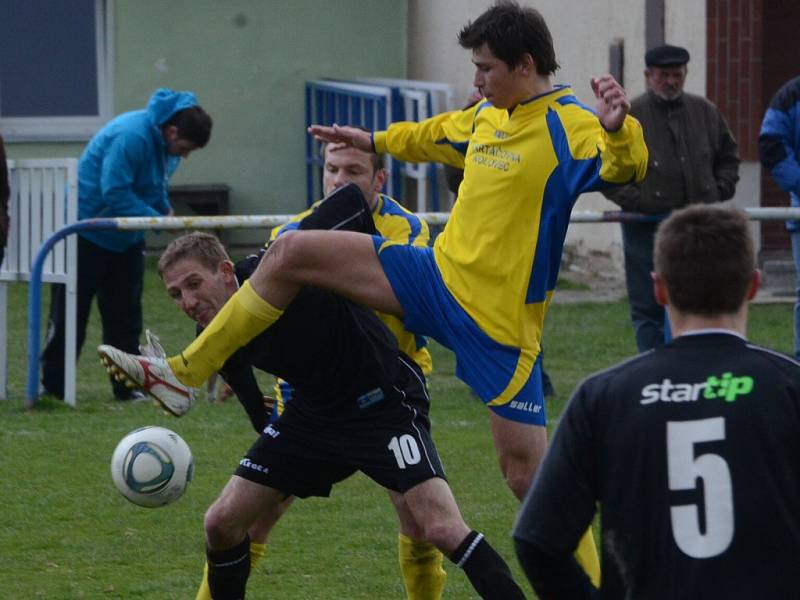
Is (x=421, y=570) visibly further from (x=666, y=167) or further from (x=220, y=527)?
(x=666, y=167)

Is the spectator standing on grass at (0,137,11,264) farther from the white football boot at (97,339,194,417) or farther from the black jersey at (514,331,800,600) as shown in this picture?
the black jersey at (514,331,800,600)

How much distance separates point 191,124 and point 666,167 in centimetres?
293

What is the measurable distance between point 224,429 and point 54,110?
10.2 metres

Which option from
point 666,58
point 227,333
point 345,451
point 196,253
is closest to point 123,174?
point 666,58

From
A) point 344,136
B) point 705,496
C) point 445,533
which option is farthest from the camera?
point 344,136

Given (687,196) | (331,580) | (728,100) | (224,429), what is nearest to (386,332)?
(331,580)

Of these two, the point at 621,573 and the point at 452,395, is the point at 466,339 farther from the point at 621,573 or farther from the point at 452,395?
the point at 452,395

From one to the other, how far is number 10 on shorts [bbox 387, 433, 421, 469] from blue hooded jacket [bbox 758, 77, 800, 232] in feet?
19.0

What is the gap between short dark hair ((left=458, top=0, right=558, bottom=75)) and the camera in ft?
18.7

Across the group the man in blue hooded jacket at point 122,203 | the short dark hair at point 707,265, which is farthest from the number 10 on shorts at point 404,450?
the man in blue hooded jacket at point 122,203

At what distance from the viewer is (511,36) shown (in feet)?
18.7

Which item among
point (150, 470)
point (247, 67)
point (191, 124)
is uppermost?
point (247, 67)

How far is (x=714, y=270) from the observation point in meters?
3.10

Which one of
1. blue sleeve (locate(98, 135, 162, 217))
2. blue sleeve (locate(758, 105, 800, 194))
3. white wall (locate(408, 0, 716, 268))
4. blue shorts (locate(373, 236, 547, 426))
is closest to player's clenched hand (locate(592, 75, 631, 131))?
blue shorts (locate(373, 236, 547, 426))
